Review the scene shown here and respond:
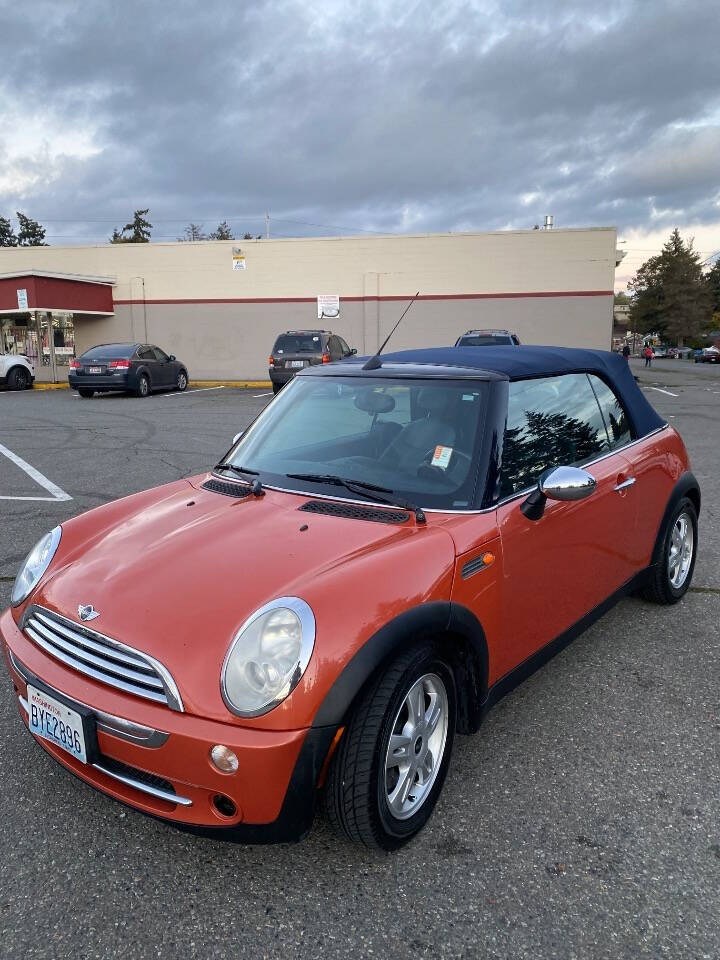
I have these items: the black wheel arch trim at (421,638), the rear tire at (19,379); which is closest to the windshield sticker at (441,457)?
the black wheel arch trim at (421,638)

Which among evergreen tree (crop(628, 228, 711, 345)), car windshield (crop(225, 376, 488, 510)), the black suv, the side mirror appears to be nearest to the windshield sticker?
car windshield (crop(225, 376, 488, 510))

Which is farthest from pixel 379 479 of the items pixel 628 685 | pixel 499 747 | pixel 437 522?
pixel 628 685

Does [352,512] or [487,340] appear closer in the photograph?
[352,512]

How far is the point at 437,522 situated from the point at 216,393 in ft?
61.2

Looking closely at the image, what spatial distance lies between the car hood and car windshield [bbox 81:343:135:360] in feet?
54.7

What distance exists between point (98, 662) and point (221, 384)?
22844 millimetres

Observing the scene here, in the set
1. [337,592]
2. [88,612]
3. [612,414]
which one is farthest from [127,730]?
[612,414]

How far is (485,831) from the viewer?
2.41m

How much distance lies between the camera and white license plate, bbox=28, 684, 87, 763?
2164mm

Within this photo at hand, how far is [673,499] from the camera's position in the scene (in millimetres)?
4078

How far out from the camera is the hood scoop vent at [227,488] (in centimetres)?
311

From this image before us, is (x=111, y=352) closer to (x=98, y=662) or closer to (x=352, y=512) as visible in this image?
(x=352, y=512)

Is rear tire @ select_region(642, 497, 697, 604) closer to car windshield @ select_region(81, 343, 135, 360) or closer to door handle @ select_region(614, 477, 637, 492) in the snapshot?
door handle @ select_region(614, 477, 637, 492)

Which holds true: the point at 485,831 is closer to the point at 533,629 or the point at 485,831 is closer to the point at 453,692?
the point at 453,692
